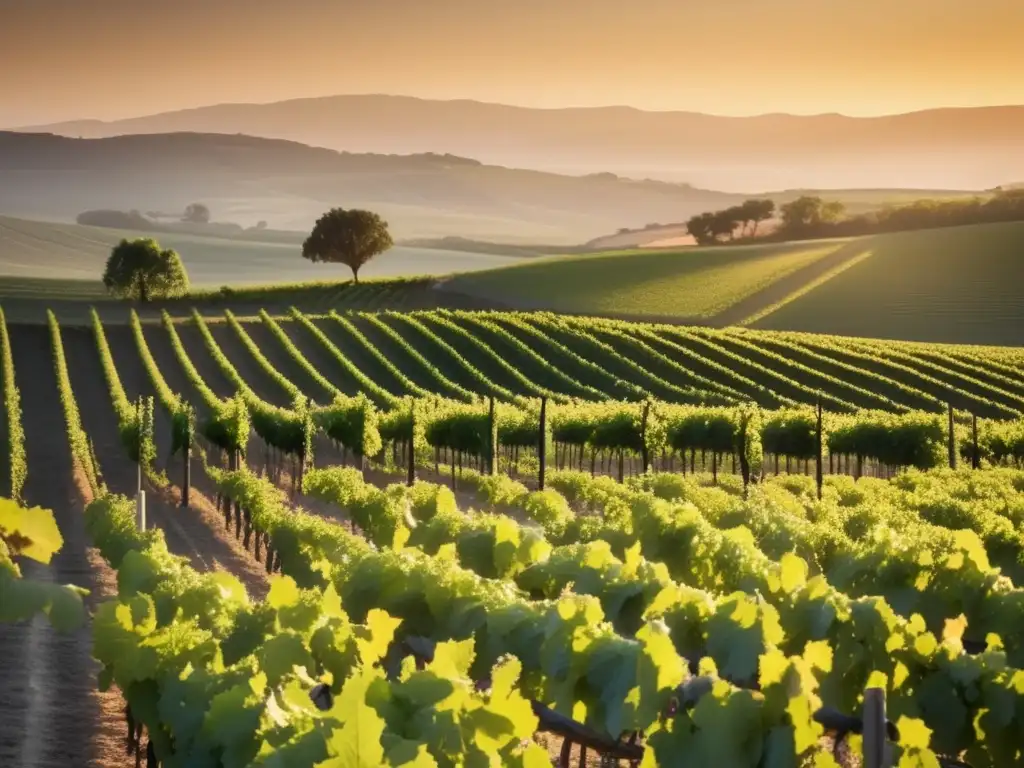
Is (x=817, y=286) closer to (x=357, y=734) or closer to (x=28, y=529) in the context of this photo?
(x=357, y=734)

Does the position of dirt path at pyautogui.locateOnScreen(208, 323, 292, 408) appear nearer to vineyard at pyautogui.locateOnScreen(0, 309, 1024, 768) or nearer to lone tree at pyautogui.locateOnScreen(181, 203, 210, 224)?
vineyard at pyautogui.locateOnScreen(0, 309, 1024, 768)

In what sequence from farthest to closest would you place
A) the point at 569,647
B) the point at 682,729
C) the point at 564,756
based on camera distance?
the point at 564,756 < the point at 569,647 < the point at 682,729

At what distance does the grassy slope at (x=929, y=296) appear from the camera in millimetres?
64750

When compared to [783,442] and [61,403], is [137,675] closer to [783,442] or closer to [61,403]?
[783,442]

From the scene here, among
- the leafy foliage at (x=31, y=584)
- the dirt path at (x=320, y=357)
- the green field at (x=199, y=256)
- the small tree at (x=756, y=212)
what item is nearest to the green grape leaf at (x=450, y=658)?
the leafy foliage at (x=31, y=584)

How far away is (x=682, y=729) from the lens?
712 centimetres

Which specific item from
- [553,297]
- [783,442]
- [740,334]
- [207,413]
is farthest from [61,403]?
[553,297]

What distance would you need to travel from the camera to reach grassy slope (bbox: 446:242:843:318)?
248 ft

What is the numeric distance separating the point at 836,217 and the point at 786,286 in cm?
3730

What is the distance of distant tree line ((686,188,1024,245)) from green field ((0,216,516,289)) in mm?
27766

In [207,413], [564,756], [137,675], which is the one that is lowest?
[207,413]

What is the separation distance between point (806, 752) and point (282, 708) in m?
2.80

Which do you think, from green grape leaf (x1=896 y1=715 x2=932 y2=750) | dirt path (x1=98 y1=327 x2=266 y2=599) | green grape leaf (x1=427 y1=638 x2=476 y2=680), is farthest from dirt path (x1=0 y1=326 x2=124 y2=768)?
green grape leaf (x1=896 y1=715 x2=932 y2=750)

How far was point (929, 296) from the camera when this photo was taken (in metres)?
70.9
